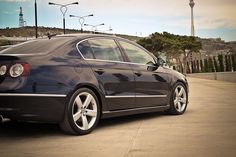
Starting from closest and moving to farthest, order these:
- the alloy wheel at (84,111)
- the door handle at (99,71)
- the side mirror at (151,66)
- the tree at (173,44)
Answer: the alloy wheel at (84,111) < the door handle at (99,71) < the side mirror at (151,66) < the tree at (173,44)

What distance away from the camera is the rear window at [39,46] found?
683 centimetres

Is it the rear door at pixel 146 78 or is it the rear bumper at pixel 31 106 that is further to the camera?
the rear door at pixel 146 78

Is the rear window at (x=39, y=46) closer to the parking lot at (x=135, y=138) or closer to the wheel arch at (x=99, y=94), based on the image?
the wheel arch at (x=99, y=94)

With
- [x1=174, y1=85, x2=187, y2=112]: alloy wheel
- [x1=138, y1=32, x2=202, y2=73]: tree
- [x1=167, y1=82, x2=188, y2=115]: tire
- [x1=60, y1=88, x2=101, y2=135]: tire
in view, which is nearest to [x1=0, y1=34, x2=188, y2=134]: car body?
→ [x1=60, y1=88, x2=101, y2=135]: tire

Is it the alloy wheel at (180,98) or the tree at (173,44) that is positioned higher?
the tree at (173,44)

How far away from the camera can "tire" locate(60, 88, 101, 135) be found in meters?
6.50

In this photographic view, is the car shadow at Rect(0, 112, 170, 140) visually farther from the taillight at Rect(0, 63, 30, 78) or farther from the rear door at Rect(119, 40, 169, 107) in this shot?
the taillight at Rect(0, 63, 30, 78)

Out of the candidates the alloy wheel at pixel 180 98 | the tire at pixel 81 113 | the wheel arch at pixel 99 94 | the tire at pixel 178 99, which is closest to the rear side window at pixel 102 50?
the wheel arch at pixel 99 94

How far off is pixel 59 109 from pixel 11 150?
3.11 feet

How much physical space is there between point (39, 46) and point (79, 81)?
0.95m

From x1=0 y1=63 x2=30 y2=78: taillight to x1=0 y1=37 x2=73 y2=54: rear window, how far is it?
0.59 m

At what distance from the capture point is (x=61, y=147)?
581 cm

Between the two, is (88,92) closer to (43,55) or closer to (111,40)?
(43,55)

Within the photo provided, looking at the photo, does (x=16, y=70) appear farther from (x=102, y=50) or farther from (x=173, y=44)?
(x=173, y=44)
